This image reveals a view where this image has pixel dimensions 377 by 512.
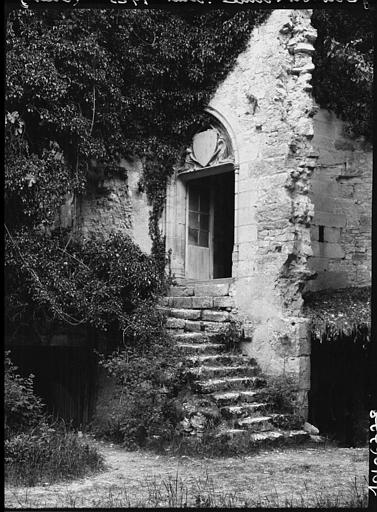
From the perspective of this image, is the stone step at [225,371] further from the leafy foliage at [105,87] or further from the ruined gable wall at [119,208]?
the leafy foliage at [105,87]

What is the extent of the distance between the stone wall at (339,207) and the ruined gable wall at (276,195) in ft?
9.38

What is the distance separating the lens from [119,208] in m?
11.5

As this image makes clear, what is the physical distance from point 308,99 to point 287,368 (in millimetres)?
3730

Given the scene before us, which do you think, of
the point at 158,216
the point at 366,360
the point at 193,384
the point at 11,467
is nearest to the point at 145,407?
the point at 193,384

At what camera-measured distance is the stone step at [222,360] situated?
948 centimetres

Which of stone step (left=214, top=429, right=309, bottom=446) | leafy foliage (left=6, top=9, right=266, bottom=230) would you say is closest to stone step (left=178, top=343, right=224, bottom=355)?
stone step (left=214, top=429, right=309, bottom=446)

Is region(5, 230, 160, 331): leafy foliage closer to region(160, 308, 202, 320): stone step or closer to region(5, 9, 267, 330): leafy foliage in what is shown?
region(5, 9, 267, 330): leafy foliage

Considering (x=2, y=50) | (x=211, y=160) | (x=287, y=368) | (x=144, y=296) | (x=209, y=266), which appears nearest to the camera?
(x=2, y=50)

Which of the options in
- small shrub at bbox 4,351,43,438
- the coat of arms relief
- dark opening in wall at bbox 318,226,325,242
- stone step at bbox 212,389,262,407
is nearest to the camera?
small shrub at bbox 4,351,43,438

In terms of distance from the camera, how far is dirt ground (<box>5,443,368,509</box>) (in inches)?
251

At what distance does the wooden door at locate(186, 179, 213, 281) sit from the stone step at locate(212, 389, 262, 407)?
2947 millimetres

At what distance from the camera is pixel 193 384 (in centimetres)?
905

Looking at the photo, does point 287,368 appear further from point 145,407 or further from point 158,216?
point 158,216

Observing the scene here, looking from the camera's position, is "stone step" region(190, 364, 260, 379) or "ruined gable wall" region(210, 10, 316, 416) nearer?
"stone step" region(190, 364, 260, 379)
